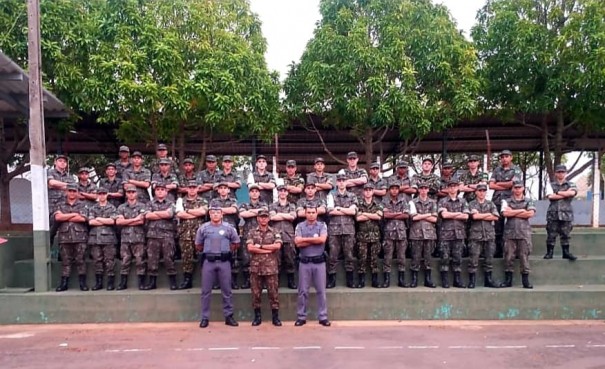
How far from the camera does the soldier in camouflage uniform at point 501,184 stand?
8195 mm

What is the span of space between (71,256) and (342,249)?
419cm

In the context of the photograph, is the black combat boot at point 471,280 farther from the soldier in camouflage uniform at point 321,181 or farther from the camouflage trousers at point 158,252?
the camouflage trousers at point 158,252

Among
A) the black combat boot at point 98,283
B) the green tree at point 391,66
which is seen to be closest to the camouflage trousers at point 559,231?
the green tree at point 391,66

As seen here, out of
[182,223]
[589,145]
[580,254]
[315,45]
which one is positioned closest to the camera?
[182,223]

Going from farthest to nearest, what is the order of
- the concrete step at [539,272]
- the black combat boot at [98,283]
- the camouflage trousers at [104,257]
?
the concrete step at [539,272]
the black combat boot at [98,283]
the camouflage trousers at [104,257]

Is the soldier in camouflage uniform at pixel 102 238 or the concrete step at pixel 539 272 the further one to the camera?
the concrete step at pixel 539 272

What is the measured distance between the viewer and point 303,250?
279 inches

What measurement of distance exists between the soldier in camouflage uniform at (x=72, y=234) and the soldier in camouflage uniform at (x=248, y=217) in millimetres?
2416

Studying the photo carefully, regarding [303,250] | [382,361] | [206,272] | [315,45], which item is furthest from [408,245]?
[315,45]

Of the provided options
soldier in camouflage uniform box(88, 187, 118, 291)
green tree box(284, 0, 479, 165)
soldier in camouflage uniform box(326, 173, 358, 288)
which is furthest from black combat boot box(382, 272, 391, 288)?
soldier in camouflage uniform box(88, 187, 118, 291)

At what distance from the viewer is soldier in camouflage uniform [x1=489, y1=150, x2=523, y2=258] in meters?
8.20

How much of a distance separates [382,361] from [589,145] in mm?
9403

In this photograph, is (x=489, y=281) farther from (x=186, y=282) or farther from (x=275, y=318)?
(x=186, y=282)

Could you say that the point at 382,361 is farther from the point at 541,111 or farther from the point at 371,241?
the point at 541,111
